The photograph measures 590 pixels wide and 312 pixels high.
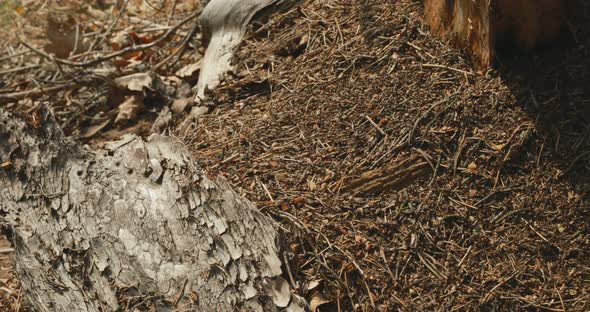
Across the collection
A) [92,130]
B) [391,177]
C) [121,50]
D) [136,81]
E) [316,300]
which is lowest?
[316,300]

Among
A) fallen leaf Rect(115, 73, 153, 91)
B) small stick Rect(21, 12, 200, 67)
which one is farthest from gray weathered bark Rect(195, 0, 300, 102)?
small stick Rect(21, 12, 200, 67)

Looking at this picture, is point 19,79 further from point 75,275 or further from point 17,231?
point 75,275

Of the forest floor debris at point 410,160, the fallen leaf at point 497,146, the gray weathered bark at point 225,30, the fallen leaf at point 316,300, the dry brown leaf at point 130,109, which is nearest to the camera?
the fallen leaf at point 316,300

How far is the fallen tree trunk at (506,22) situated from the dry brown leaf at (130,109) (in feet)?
6.90

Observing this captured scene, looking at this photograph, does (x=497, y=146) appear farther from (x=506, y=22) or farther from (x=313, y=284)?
(x=313, y=284)

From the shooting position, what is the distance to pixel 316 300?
279 centimetres

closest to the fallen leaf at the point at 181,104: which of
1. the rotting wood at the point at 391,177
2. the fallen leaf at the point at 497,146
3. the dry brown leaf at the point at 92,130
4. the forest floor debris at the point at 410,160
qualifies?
the forest floor debris at the point at 410,160

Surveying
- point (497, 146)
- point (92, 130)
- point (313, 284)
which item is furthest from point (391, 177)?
point (92, 130)

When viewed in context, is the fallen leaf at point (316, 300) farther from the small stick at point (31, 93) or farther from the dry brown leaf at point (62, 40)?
the dry brown leaf at point (62, 40)

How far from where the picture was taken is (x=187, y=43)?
4727mm

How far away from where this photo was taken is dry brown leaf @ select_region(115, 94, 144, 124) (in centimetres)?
430

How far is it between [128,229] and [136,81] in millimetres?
1922

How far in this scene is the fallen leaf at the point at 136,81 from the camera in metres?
4.33

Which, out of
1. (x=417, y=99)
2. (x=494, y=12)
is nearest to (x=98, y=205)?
(x=417, y=99)
